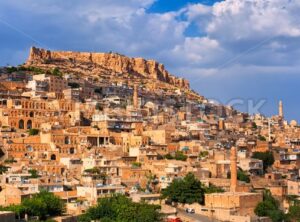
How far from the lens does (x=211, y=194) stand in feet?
122

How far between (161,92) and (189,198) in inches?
1855

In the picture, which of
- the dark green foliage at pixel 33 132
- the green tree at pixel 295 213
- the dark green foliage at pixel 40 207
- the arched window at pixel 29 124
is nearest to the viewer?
the dark green foliage at pixel 40 207

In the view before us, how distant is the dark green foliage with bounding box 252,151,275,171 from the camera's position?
51.5m

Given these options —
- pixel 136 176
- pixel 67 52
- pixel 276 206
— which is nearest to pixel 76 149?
pixel 136 176

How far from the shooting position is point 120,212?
3200 centimetres

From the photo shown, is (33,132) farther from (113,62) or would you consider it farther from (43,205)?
(113,62)

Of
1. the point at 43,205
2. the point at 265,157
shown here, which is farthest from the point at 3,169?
the point at 265,157

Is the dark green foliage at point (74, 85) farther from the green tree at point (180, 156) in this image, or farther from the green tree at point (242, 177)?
the green tree at point (242, 177)

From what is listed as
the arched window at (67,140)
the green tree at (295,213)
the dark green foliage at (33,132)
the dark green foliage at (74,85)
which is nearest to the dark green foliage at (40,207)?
the green tree at (295,213)

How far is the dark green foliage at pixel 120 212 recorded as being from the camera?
31562 mm

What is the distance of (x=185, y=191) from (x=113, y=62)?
64.5 m

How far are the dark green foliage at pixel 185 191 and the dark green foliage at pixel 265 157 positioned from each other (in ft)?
46.6

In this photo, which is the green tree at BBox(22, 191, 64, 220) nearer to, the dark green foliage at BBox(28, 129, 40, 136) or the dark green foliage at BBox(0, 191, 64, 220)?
the dark green foliage at BBox(0, 191, 64, 220)

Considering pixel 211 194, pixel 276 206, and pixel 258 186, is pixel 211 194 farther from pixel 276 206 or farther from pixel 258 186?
pixel 258 186
